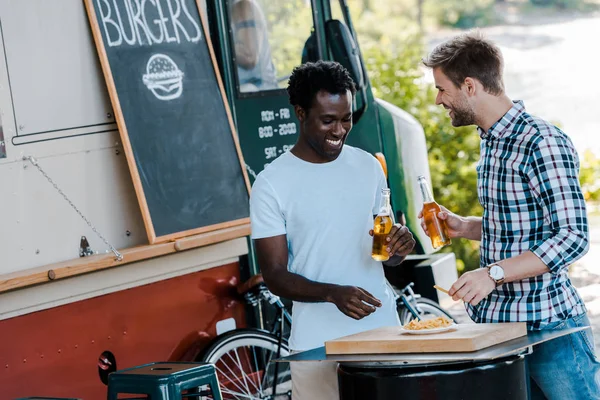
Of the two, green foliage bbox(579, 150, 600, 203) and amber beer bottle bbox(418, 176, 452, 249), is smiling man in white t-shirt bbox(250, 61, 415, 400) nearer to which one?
amber beer bottle bbox(418, 176, 452, 249)

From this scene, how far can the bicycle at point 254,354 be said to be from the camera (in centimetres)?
566

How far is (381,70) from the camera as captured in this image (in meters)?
11.0

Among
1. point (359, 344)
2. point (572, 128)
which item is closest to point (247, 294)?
point (359, 344)

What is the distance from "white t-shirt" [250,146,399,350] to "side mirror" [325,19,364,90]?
2.93 m

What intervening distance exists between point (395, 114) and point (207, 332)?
2415mm

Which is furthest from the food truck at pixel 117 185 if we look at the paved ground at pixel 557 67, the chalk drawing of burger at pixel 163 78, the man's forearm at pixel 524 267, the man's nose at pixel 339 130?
the paved ground at pixel 557 67

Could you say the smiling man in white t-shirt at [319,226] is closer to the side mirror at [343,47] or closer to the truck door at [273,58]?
the truck door at [273,58]

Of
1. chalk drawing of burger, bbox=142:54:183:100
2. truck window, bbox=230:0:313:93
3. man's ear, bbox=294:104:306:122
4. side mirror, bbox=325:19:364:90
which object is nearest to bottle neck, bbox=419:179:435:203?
man's ear, bbox=294:104:306:122

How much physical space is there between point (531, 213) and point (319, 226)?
2.51ft

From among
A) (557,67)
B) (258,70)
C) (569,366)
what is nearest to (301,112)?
(569,366)

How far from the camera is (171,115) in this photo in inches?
217

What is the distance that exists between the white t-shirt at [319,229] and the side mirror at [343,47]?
2932mm

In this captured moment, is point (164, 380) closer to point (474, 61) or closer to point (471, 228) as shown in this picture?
point (471, 228)

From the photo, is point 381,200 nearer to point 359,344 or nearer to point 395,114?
point 359,344
